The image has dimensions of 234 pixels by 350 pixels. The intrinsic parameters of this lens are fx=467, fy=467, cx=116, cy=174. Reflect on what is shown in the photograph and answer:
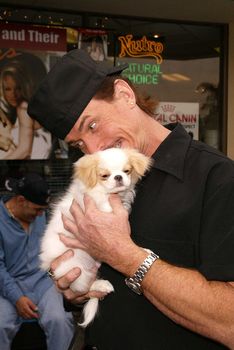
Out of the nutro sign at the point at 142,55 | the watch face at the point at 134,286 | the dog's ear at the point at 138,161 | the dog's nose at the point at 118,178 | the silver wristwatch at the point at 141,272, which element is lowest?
the watch face at the point at 134,286

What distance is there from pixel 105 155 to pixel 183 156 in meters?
0.45

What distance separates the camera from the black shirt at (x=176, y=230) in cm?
149

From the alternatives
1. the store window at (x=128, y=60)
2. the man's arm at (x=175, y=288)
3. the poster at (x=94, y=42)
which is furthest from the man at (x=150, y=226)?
the poster at (x=94, y=42)

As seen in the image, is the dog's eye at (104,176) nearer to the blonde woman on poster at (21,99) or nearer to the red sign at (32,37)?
the blonde woman on poster at (21,99)

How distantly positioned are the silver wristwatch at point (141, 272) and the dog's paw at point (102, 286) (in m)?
0.28

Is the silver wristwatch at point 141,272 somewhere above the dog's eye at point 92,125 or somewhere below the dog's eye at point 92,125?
below

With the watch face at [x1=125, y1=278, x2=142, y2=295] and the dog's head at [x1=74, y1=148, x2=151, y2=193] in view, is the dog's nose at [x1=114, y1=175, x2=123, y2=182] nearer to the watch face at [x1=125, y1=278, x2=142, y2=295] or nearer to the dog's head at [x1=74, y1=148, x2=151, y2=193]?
the dog's head at [x1=74, y1=148, x2=151, y2=193]

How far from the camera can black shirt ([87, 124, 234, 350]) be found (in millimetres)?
1487

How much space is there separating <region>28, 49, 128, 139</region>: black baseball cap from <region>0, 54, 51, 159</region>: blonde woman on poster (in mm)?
3504

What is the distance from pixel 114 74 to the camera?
6.69ft

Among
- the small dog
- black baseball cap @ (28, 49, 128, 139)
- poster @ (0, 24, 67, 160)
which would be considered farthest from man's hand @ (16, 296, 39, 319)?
black baseball cap @ (28, 49, 128, 139)

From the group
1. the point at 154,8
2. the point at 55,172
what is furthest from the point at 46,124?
the point at 154,8

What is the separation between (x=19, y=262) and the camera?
444 centimetres

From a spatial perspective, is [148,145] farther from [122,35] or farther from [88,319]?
[122,35]
